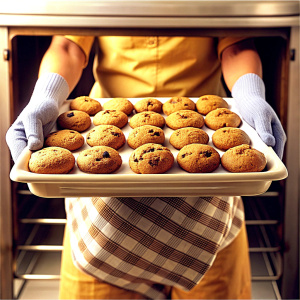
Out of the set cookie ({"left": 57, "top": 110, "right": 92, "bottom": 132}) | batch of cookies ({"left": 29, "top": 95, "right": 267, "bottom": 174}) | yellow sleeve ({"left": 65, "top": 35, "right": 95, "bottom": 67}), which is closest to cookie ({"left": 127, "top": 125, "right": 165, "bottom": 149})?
batch of cookies ({"left": 29, "top": 95, "right": 267, "bottom": 174})

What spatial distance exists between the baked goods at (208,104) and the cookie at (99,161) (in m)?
0.29

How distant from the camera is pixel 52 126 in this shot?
940 mm

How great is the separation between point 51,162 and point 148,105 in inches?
12.5

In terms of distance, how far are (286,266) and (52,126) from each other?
3.17ft

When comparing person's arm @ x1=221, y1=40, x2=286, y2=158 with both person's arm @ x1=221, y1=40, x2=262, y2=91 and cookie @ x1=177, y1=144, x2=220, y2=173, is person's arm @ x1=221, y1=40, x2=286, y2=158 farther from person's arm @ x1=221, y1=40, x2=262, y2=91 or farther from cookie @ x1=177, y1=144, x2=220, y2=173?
cookie @ x1=177, y1=144, x2=220, y2=173

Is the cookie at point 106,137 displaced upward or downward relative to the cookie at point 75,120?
downward

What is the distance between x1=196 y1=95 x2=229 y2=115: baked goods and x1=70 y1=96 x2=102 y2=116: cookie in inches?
9.1

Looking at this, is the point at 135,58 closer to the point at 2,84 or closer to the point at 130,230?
the point at 2,84

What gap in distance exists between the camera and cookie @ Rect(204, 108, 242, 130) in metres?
0.94

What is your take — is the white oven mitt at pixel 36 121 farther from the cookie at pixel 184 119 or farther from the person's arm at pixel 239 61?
the person's arm at pixel 239 61

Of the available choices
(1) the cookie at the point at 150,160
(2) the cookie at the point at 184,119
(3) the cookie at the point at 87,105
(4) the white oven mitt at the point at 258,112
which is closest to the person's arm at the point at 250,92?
(4) the white oven mitt at the point at 258,112

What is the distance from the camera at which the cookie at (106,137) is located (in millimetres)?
862

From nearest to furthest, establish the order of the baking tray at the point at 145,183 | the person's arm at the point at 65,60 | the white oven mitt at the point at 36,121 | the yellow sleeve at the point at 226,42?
1. the baking tray at the point at 145,183
2. the white oven mitt at the point at 36,121
3. the person's arm at the point at 65,60
4. the yellow sleeve at the point at 226,42

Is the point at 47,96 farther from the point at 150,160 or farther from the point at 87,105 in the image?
the point at 150,160
